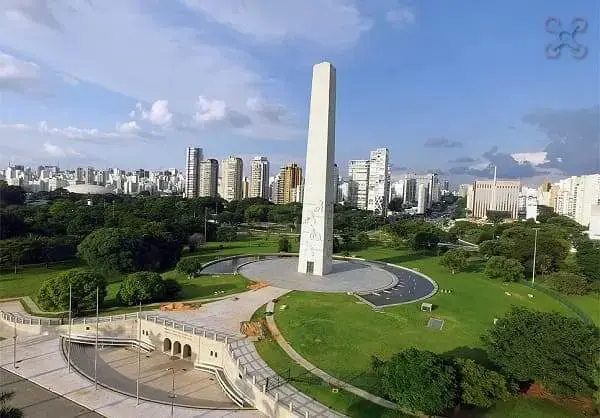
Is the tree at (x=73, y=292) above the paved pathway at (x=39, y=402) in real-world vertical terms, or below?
above

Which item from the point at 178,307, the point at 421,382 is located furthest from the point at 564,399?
the point at 178,307

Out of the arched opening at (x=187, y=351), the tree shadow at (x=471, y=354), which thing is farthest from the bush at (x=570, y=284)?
the arched opening at (x=187, y=351)

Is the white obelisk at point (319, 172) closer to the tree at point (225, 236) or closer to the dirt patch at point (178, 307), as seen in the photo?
the dirt patch at point (178, 307)

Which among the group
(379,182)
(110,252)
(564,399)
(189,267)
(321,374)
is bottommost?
(321,374)

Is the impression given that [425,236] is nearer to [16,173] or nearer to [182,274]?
[182,274]

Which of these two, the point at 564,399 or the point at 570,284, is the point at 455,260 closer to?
the point at 570,284

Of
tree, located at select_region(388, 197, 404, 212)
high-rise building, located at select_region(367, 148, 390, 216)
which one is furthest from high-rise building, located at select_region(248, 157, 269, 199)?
tree, located at select_region(388, 197, 404, 212)

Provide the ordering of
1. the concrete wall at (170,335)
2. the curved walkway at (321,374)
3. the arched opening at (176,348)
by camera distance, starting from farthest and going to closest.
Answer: the arched opening at (176,348) → the concrete wall at (170,335) → the curved walkway at (321,374)
